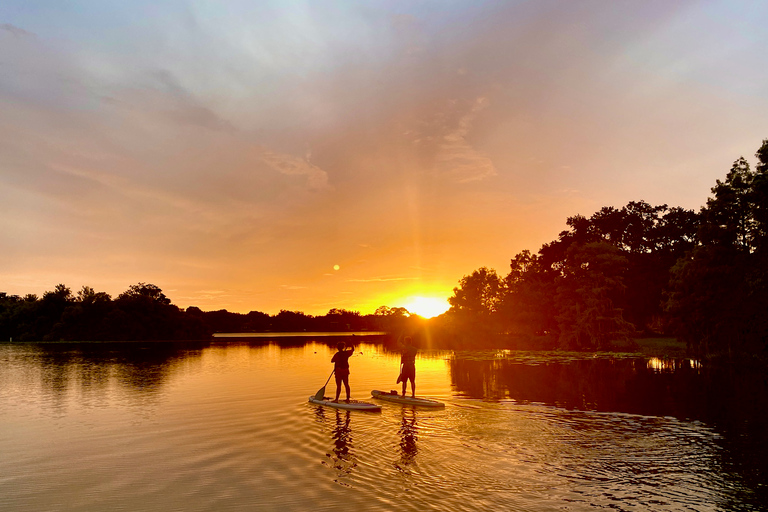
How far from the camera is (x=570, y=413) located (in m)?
21.4

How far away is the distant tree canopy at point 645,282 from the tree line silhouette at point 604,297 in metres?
0.16

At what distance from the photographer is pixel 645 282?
87.3m

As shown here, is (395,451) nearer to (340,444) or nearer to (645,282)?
(340,444)

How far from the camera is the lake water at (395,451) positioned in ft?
36.1

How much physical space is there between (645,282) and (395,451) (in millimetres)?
86135

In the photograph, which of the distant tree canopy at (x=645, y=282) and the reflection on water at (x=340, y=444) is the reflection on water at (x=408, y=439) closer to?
the reflection on water at (x=340, y=444)

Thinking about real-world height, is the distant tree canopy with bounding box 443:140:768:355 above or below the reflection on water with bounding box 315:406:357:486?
above

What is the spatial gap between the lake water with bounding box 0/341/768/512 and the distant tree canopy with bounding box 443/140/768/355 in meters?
20.3

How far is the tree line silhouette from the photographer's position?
151ft

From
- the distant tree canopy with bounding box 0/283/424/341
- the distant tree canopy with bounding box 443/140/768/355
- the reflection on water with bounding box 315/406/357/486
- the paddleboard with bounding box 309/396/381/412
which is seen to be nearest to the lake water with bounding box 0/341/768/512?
the reflection on water with bounding box 315/406/357/486

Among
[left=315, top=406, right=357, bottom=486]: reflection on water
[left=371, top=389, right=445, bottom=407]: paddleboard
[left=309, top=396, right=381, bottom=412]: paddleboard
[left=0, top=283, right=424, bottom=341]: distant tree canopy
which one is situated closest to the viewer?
[left=315, top=406, right=357, bottom=486]: reflection on water

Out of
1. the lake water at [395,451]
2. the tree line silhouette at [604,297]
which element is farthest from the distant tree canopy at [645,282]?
the lake water at [395,451]

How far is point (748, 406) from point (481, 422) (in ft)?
46.2

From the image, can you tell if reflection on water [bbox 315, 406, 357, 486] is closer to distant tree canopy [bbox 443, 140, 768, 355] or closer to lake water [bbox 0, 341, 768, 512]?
lake water [bbox 0, 341, 768, 512]
